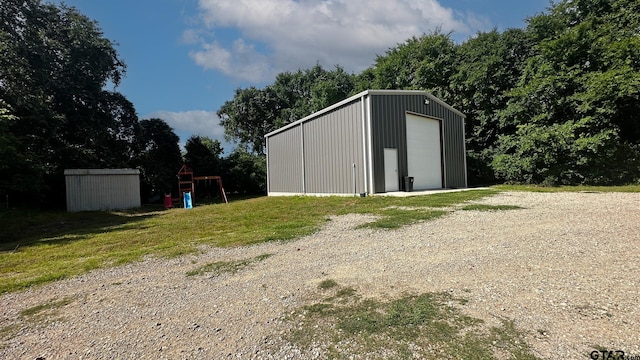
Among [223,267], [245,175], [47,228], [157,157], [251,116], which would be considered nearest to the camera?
[223,267]

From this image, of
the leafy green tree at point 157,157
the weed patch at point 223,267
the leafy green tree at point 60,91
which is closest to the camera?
the weed patch at point 223,267

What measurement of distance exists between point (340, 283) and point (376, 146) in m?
9.50

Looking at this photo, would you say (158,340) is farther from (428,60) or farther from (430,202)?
(428,60)

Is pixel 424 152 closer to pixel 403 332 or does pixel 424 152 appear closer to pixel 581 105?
pixel 581 105

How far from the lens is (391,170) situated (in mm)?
13008

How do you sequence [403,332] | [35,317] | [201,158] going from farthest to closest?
1. [201,158]
2. [35,317]
3. [403,332]

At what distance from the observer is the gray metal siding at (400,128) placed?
12.5 metres

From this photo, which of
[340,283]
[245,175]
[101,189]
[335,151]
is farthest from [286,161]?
[340,283]

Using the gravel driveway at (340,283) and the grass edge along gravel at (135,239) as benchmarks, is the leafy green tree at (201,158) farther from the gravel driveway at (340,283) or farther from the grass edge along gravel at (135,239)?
the gravel driveway at (340,283)

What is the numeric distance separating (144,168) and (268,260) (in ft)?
67.1

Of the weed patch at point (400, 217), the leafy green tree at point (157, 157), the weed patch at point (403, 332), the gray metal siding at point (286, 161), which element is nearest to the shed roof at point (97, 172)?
the leafy green tree at point (157, 157)

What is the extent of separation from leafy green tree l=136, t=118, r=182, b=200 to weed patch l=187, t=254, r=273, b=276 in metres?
19.0

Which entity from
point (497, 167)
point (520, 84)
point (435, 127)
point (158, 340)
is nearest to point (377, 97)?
point (435, 127)

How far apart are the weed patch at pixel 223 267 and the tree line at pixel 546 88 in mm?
15795
